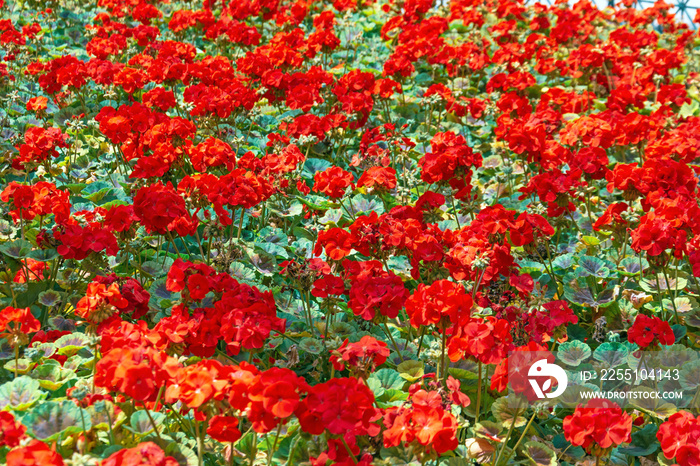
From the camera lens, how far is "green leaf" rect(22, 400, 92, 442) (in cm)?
231

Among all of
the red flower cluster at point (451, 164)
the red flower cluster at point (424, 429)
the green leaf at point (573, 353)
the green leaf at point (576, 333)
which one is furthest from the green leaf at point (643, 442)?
the red flower cluster at point (451, 164)

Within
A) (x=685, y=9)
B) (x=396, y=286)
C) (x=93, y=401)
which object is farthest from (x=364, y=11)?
(x=93, y=401)

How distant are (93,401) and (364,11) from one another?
8.12 metres

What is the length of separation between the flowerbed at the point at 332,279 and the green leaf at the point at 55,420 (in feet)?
0.03

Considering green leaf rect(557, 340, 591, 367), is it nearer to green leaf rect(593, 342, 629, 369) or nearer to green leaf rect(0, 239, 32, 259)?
green leaf rect(593, 342, 629, 369)

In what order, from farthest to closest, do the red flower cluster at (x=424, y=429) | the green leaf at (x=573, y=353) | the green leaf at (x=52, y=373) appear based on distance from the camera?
the green leaf at (x=573, y=353) → the green leaf at (x=52, y=373) → the red flower cluster at (x=424, y=429)

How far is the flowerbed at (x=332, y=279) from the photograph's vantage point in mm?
2340

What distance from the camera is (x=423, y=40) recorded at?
620 cm

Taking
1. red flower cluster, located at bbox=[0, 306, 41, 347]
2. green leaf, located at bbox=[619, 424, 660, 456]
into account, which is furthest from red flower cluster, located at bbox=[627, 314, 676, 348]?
red flower cluster, located at bbox=[0, 306, 41, 347]

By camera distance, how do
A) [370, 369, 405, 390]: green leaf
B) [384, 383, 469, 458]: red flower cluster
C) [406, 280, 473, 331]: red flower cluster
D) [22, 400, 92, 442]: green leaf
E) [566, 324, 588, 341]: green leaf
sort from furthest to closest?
1. [566, 324, 588, 341]: green leaf
2. [370, 369, 405, 390]: green leaf
3. [406, 280, 473, 331]: red flower cluster
4. [22, 400, 92, 442]: green leaf
5. [384, 383, 469, 458]: red flower cluster

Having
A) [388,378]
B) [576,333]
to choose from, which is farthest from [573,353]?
[388,378]

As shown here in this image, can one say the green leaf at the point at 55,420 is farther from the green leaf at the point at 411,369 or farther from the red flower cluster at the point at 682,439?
the red flower cluster at the point at 682,439

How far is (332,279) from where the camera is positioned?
322 cm

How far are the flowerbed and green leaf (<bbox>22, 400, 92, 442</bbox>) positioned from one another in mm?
10
